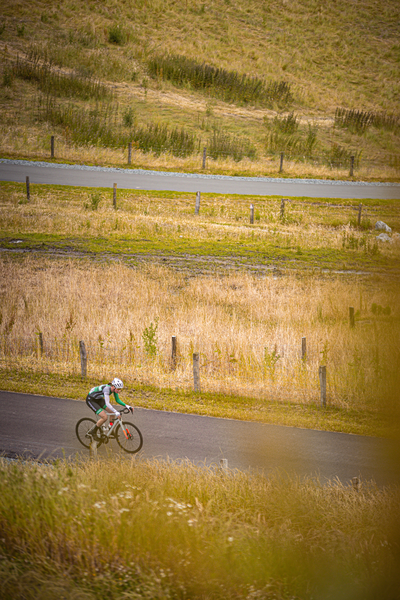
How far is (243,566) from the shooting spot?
2826mm

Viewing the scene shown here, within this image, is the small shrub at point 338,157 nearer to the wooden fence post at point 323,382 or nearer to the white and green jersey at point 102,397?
the wooden fence post at point 323,382

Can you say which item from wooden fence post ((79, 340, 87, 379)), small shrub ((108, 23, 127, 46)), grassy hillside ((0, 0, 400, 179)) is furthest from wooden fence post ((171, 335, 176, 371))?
small shrub ((108, 23, 127, 46))

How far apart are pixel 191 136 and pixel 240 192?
11461 millimetres

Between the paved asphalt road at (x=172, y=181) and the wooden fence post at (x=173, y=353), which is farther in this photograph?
the paved asphalt road at (x=172, y=181)

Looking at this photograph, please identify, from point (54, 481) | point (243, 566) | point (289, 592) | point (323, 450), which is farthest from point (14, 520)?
point (323, 450)

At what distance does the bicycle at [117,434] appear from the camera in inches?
353

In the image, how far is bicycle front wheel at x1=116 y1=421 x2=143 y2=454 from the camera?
29.5ft

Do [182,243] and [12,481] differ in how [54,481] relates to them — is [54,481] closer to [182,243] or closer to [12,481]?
[12,481]

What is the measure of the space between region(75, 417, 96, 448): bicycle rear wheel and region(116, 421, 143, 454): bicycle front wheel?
1.74 ft

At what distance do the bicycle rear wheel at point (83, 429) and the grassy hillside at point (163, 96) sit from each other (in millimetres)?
18904

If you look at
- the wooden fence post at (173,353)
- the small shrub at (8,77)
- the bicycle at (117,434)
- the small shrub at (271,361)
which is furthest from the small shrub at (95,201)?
the small shrub at (8,77)

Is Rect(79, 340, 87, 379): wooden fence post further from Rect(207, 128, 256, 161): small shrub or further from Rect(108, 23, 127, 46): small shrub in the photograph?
Rect(108, 23, 127, 46): small shrub

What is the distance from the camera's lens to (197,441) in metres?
9.80

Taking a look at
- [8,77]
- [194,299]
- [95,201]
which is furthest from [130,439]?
[8,77]
